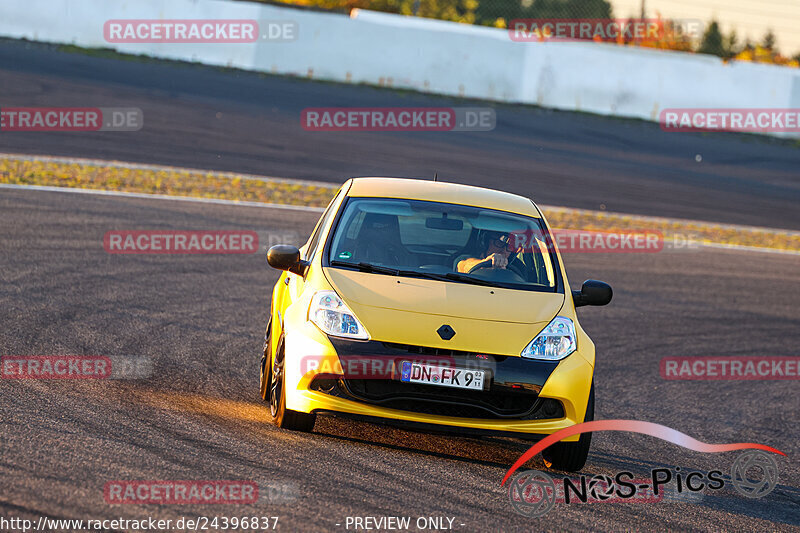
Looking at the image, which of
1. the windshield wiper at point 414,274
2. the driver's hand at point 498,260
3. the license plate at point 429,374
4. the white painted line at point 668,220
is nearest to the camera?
the license plate at point 429,374

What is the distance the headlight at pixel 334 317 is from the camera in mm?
6491

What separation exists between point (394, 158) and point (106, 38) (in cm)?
905

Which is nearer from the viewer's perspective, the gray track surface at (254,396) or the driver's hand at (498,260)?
the gray track surface at (254,396)

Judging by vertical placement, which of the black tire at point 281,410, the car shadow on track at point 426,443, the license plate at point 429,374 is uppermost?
the license plate at point 429,374

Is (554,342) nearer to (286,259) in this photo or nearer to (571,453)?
(571,453)

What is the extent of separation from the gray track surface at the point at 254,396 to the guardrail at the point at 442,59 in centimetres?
1123

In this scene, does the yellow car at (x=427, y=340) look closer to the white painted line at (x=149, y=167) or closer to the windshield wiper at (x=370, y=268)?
the windshield wiper at (x=370, y=268)

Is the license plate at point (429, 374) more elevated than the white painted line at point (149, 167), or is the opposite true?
the license plate at point (429, 374)

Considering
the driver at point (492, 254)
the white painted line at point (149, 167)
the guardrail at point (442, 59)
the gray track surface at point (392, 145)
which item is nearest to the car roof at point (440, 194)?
the driver at point (492, 254)

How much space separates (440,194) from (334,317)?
1711 mm

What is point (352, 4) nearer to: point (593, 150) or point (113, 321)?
point (593, 150)

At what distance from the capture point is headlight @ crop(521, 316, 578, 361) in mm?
6582

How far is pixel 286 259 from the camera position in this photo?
7188 mm

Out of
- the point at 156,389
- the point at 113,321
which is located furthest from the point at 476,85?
the point at 156,389
